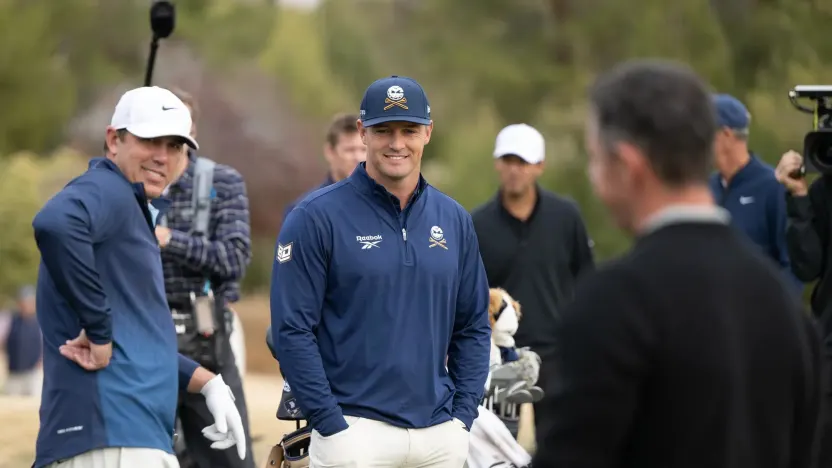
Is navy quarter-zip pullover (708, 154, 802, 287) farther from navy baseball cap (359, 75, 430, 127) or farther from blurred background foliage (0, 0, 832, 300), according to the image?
blurred background foliage (0, 0, 832, 300)

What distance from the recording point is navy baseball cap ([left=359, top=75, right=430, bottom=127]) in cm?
540

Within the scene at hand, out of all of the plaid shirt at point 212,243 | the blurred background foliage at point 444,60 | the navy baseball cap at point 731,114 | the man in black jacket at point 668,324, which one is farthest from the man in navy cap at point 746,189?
the blurred background foliage at point 444,60

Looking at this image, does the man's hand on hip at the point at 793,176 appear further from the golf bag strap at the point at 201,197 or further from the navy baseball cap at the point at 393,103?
the golf bag strap at the point at 201,197

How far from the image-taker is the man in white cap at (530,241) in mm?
8367

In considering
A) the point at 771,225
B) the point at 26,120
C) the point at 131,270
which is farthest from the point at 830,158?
the point at 26,120

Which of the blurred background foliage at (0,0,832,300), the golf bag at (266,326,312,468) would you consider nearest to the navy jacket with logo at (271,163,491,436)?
the golf bag at (266,326,312,468)

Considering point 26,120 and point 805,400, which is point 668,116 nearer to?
point 805,400

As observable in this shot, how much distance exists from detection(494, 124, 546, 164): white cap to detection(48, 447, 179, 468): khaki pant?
4.08 metres

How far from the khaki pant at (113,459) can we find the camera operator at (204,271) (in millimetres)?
1959

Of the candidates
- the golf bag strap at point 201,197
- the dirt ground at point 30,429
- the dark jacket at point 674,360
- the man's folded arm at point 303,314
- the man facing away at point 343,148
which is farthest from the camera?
the dirt ground at point 30,429

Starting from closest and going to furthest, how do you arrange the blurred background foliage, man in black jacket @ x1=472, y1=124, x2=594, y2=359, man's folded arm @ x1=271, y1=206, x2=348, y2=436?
man's folded arm @ x1=271, y1=206, x2=348, y2=436
man in black jacket @ x1=472, y1=124, x2=594, y2=359
the blurred background foliage

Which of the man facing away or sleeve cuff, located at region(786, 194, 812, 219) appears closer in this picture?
sleeve cuff, located at region(786, 194, 812, 219)

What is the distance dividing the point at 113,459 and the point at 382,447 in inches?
38.4

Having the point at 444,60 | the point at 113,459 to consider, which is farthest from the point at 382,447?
the point at 444,60
